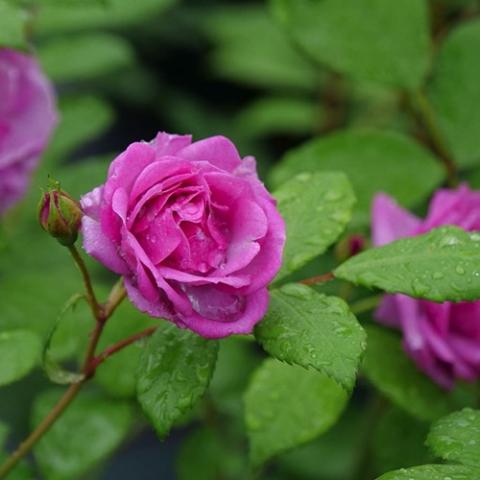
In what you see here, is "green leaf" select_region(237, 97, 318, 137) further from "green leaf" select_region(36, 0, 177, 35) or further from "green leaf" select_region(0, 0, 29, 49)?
"green leaf" select_region(0, 0, 29, 49)

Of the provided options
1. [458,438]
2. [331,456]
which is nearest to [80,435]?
[458,438]

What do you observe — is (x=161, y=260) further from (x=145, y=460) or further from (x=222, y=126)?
(x=222, y=126)

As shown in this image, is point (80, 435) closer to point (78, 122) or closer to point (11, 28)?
point (11, 28)

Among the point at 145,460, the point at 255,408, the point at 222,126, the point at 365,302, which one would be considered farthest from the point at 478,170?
the point at 222,126

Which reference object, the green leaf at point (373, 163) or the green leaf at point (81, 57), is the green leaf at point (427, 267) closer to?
the green leaf at point (373, 163)

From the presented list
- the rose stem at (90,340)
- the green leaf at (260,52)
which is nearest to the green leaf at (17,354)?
the rose stem at (90,340)

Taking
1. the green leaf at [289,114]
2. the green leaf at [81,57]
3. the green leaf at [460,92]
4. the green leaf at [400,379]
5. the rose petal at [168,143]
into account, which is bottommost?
the green leaf at [289,114]
